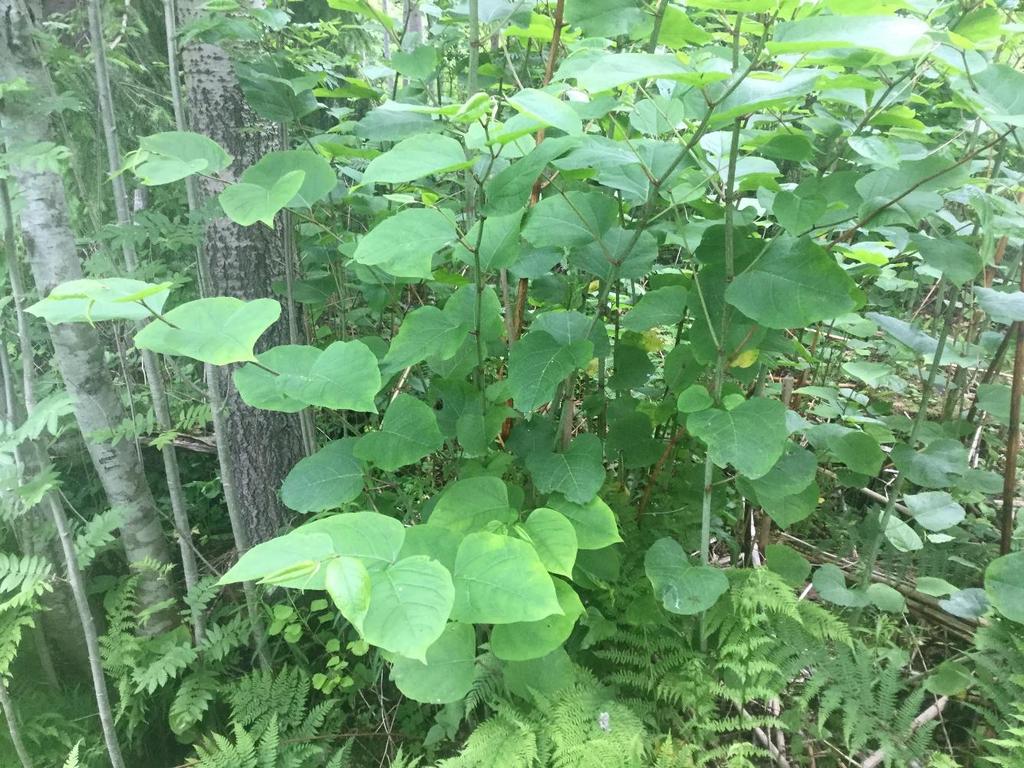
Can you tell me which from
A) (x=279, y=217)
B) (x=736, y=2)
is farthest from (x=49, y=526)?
(x=736, y=2)

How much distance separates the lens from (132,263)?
63.6 inches

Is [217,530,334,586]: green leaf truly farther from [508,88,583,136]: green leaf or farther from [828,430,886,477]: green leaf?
[828,430,886,477]: green leaf

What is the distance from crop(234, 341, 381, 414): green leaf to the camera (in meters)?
0.92

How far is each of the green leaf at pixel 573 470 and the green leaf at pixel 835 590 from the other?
67 centimetres

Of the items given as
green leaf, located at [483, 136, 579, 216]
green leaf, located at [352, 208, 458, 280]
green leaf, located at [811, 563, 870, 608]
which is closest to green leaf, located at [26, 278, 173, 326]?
green leaf, located at [352, 208, 458, 280]

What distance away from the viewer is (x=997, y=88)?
940 mm

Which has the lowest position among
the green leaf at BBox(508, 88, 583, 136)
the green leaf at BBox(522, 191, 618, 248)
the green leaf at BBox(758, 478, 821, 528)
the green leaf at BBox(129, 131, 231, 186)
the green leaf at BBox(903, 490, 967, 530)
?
the green leaf at BBox(903, 490, 967, 530)

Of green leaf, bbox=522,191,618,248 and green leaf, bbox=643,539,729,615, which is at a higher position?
green leaf, bbox=522,191,618,248

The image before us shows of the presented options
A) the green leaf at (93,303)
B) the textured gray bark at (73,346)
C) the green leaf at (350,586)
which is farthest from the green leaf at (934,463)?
the textured gray bark at (73,346)

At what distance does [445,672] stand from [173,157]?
1.03 metres

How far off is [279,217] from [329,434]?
978 millimetres

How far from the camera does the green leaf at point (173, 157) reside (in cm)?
98

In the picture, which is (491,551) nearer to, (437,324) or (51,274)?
(437,324)

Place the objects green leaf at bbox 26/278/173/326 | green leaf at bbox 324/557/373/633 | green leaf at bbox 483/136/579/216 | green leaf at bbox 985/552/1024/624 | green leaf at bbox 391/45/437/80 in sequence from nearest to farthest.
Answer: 1. green leaf at bbox 324/557/373/633
2. green leaf at bbox 26/278/173/326
3. green leaf at bbox 483/136/579/216
4. green leaf at bbox 985/552/1024/624
5. green leaf at bbox 391/45/437/80
